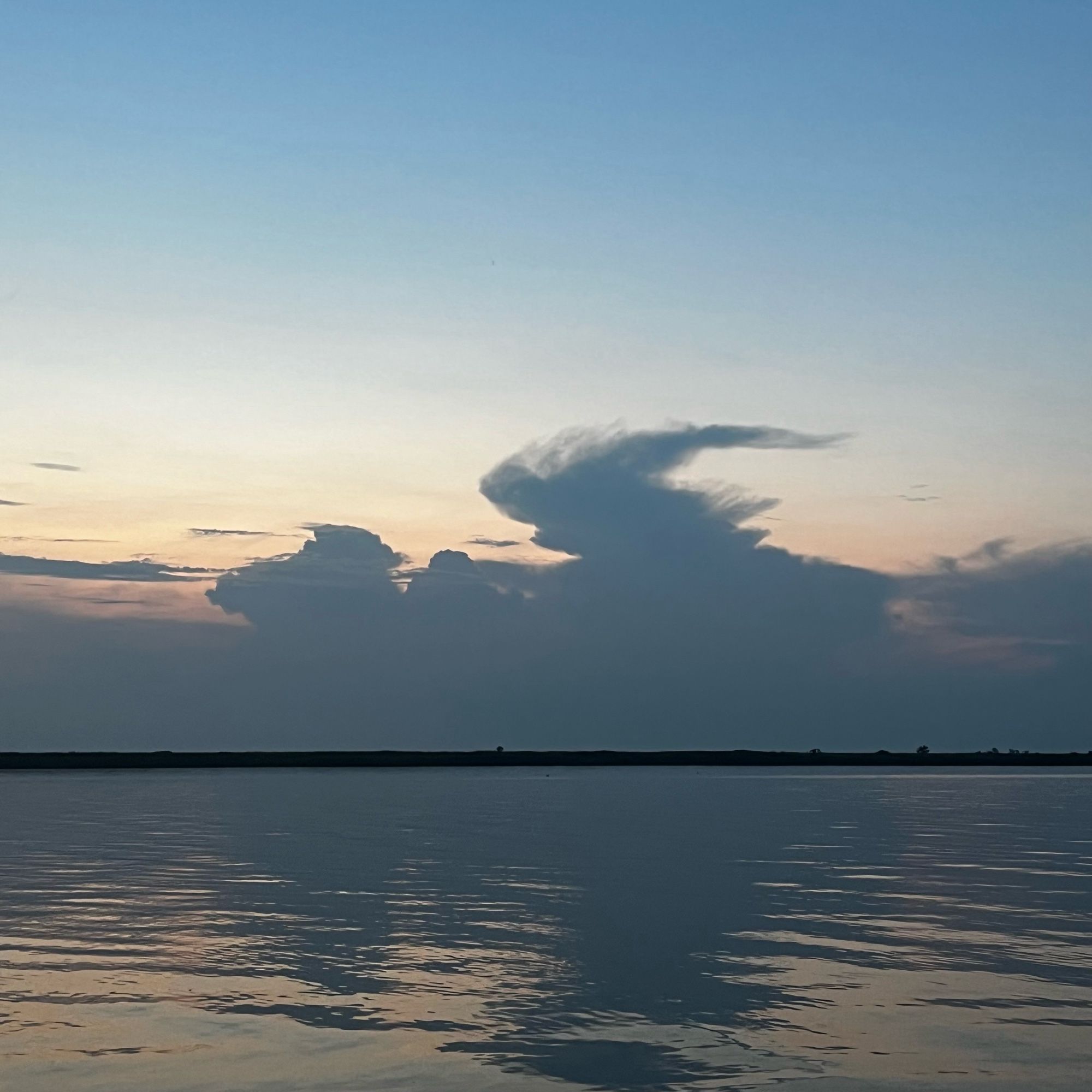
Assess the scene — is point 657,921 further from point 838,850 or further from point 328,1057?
point 838,850

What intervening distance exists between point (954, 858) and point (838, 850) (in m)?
4.51

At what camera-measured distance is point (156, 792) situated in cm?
10606

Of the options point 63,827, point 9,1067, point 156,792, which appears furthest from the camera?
point 156,792

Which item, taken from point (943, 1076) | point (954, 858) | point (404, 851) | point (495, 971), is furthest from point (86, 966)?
point (954, 858)

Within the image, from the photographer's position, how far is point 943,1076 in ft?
48.3

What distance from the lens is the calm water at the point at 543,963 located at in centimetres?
1512

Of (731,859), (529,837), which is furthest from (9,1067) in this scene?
(529,837)

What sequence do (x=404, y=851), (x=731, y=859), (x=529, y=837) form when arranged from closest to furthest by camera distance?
(x=731, y=859) → (x=404, y=851) → (x=529, y=837)

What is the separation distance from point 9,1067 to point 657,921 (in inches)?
566

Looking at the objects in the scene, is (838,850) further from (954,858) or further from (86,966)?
(86,966)

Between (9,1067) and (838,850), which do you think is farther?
(838,850)

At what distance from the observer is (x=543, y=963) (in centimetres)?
2152

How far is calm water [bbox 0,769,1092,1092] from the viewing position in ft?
49.6

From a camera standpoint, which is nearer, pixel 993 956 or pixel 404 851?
pixel 993 956
